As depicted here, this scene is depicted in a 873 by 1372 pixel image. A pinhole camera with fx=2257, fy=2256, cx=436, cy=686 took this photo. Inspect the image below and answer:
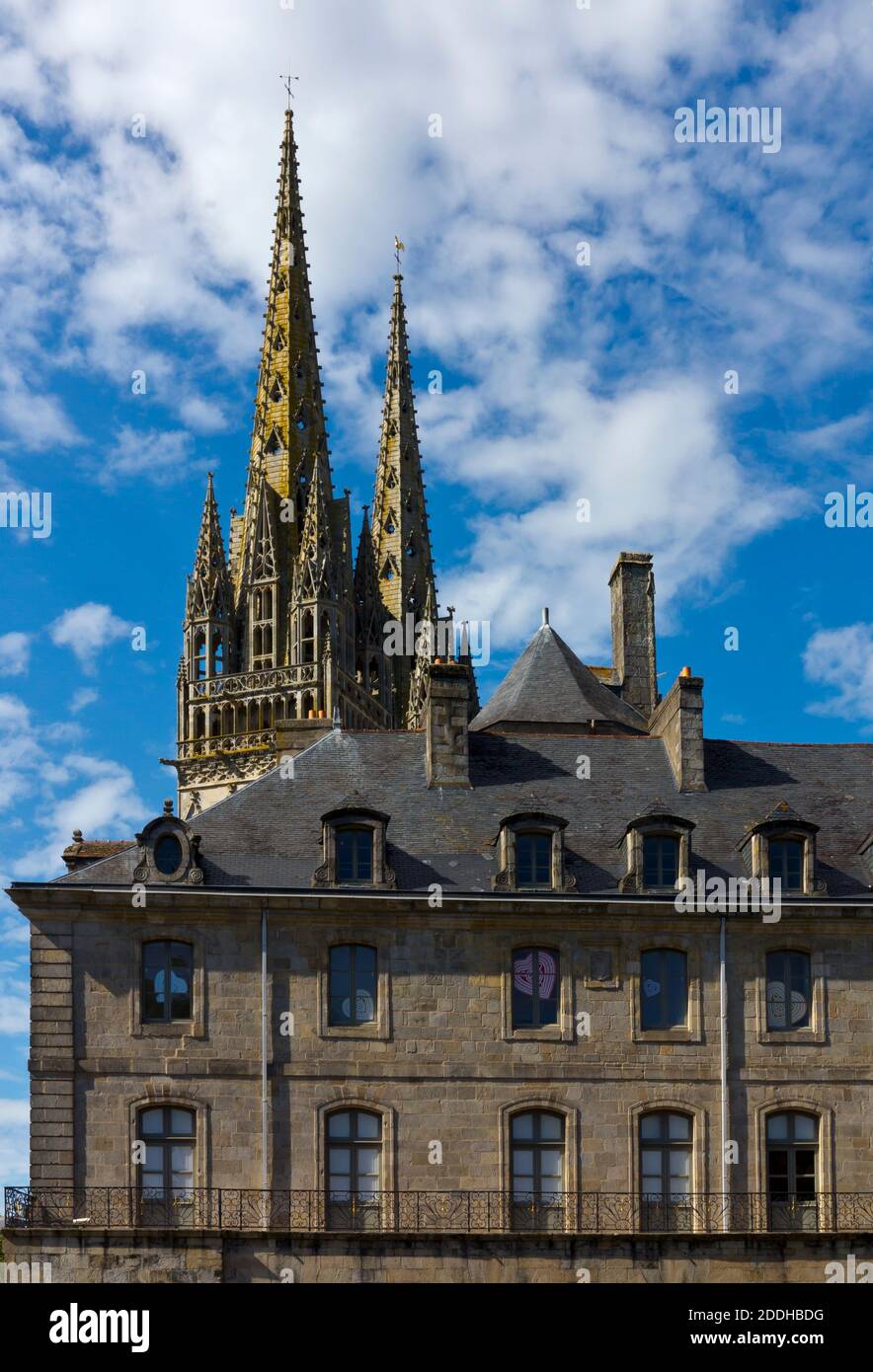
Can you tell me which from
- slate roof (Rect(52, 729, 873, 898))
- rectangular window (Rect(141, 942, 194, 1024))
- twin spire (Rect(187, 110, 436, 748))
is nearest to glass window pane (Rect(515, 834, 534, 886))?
slate roof (Rect(52, 729, 873, 898))

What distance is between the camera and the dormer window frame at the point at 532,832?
4231cm

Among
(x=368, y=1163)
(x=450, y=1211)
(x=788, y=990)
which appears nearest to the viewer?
(x=450, y=1211)

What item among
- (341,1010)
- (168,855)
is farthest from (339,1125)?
(168,855)

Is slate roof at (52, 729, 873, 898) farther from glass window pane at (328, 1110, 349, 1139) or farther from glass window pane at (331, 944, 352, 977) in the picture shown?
glass window pane at (328, 1110, 349, 1139)

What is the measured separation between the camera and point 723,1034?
1652 inches

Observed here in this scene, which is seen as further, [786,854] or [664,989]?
[786,854]

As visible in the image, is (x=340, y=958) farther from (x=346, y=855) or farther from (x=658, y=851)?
(x=658, y=851)

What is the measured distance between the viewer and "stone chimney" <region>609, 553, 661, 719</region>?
59.6 meters

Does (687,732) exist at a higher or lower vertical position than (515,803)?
higher

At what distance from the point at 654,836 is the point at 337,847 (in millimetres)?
6050

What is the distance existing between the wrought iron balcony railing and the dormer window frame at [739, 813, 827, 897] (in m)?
5.68
